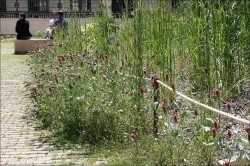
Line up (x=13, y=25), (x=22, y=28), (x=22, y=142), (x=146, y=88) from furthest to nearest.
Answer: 1. (x=13, y=25)
2. (x=22, y=28)
3. (x=146, y=88)
4. (x=22, y=142)

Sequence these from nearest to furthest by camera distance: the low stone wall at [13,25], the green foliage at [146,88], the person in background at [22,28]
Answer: the green foliage at [146,88], the person in background at [22,28], the low stone wall at [13,25]

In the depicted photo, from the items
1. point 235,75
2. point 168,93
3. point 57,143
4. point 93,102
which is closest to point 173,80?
point 168,93

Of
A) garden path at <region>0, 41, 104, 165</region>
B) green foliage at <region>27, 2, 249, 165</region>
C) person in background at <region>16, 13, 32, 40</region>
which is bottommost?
garden path at <region>0, 41, 104, 165</region>

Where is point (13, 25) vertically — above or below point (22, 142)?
above

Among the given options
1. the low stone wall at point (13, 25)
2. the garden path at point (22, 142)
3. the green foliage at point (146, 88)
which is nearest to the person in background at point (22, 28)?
the garden path at point (22, 142)

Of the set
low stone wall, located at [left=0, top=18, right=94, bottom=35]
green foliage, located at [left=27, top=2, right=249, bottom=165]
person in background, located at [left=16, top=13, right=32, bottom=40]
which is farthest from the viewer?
low stone wall, located at [left=0, top=18, right=94, bottom=35]

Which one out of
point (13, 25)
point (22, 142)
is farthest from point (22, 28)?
point (22, 142)

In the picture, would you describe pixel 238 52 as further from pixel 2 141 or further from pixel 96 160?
pixel 2 141

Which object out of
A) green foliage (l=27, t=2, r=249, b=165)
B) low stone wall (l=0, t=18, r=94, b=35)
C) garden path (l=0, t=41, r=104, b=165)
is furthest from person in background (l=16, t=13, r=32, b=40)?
green foliage (l=27, t=2, r=249, b=165)

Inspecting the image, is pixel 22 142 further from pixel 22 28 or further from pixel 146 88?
pixel 22 28

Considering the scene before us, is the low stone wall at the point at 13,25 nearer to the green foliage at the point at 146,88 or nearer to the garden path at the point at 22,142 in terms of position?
the garden path at the point at 22,142

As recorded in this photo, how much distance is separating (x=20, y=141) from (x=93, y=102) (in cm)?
85

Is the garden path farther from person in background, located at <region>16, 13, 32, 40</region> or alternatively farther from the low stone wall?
the low stone wall

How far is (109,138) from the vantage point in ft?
13.0
